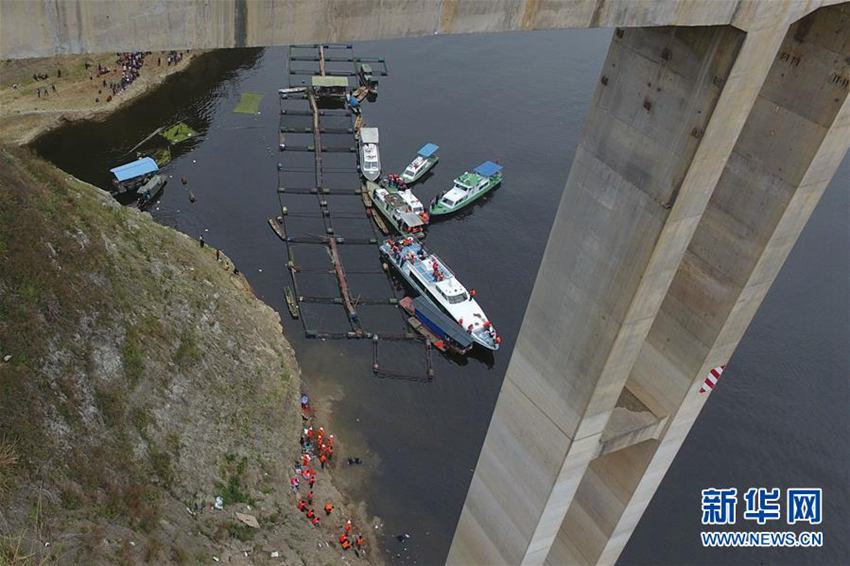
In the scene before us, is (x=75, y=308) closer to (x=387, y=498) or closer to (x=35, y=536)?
(x=35, y=536)

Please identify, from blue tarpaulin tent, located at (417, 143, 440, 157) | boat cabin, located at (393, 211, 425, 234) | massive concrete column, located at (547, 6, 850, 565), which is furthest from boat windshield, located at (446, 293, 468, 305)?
massive concrete column, located at (547, 6, 850, 565)

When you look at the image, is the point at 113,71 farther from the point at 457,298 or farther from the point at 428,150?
the point at 457,298

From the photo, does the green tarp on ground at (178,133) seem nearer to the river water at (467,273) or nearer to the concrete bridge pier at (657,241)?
the river water at (467,273)

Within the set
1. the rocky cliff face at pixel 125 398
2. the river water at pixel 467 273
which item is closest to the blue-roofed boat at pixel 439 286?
the river water at pixel 467 273

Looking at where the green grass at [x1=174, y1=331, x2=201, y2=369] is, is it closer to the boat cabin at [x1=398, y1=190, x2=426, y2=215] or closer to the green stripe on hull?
the boat cabin at [x1=398, y1=190, x2=426, y2=215]

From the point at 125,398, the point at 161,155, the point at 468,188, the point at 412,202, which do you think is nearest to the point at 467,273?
the point at 412,202

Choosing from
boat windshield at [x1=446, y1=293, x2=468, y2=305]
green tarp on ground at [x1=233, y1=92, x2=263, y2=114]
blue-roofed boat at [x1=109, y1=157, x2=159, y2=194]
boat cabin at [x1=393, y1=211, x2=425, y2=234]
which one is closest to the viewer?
boat windshield at [x1=446, y1=293, x2=468, y2=305]
